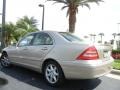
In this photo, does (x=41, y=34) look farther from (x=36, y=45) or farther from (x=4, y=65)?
(x=4, y=65)

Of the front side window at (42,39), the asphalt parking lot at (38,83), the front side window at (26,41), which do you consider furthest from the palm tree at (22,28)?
the front side window at (42,39)

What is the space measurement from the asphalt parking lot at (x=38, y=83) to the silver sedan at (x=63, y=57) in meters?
0.32

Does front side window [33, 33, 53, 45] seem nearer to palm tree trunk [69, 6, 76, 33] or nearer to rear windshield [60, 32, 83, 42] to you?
rear windshield [60, 32, 83, 42]

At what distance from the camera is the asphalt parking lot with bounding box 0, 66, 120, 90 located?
6.43m

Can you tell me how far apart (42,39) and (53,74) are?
1175 millimetres

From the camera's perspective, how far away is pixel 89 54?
239 inches

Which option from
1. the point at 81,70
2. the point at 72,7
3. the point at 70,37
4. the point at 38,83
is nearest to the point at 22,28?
the point at 72,7

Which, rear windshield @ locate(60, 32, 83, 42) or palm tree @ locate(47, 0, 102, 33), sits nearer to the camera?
rear windshield @ locate(60, 32, 83, 42)

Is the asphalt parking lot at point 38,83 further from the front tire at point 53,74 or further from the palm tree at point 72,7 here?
the palm tree at point 72,7

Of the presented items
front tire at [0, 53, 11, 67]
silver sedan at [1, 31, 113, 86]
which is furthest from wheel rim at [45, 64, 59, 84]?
front tire at [0, 53, 11, 67]

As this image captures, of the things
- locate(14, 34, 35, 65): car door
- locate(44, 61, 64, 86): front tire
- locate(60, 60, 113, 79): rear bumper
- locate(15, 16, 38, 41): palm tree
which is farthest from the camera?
locate(15, 16, 38, 41): palm tree

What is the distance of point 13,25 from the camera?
33.9 meters

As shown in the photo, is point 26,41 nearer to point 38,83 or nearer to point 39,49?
point 39,49

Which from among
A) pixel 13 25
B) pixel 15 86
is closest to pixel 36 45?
pixel 15 86
